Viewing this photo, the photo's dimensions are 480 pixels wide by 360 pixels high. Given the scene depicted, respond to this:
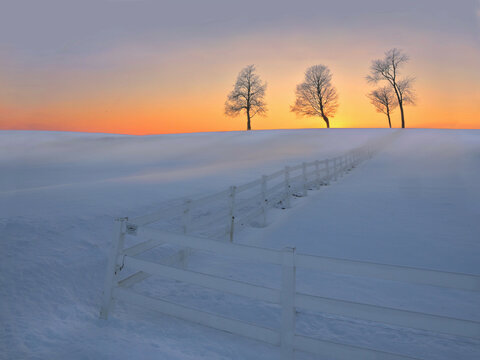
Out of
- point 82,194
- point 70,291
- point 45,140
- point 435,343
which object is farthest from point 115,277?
point 45,140

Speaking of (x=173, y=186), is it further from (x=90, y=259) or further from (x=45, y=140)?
(x=45, y=140)

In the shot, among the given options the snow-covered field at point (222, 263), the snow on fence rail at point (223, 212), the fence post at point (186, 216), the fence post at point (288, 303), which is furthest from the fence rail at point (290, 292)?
the fence post at point (186, 216)

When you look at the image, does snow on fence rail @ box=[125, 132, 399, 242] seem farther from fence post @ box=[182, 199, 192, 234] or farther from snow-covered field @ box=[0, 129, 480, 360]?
snow-covered field @ box=[0, 129, 480, 360]

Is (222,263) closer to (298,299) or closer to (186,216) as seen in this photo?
(186,216)

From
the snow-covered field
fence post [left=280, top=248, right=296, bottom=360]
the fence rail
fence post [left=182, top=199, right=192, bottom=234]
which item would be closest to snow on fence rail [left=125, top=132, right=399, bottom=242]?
fence post [left=182, top=199, right=192, bottom=234]

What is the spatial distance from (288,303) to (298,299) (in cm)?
10

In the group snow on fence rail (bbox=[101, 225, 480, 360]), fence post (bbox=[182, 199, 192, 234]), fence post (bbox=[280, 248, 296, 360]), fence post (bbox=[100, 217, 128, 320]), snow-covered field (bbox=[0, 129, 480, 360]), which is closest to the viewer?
snow on fence rail (bbox=[101, 225, 480, 360])

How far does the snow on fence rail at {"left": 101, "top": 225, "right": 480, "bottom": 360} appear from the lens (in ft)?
8.45

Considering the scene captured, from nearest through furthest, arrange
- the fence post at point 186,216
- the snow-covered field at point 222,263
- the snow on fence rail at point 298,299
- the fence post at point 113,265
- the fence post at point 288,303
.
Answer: the snow on fence rail at point 298,299 → the fence post at point 288,303 → the snow-covered field at point 222,263 → the fence post at point 113,265 → the fence post at point 186,216

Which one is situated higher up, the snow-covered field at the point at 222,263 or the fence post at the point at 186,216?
the fence post at the point at 186,216

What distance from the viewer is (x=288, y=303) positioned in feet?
9.87

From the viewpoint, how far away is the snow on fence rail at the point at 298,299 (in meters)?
2.58

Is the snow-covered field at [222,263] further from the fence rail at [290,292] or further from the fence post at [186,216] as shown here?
the fence post at [186,216]

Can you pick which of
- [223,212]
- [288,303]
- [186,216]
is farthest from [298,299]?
[223,212]
